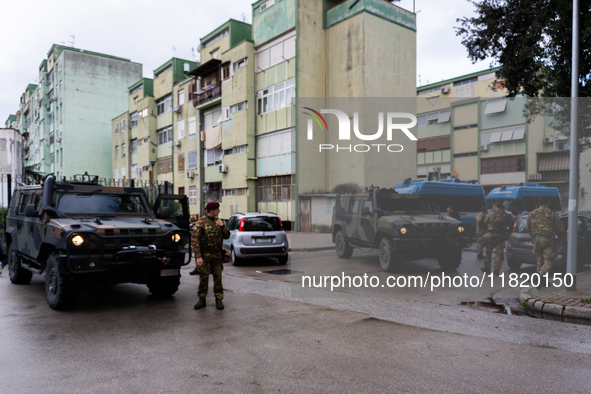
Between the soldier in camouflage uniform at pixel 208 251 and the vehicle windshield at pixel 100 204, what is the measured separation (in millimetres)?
2046

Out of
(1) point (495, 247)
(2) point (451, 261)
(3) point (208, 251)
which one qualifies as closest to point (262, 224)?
(2) point (451, 261)

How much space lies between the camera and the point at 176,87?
39.6 m

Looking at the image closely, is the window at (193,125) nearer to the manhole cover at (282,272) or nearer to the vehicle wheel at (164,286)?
the manhole cover at (282,272)

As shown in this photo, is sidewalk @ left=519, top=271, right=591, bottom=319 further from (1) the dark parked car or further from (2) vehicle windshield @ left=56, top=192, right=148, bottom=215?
(2) vehicle windshield @ left=56, top=192, right=148, bottom=215

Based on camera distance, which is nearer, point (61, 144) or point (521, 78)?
point (521, 78)

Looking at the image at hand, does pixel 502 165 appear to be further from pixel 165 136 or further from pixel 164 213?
pixel 165 136

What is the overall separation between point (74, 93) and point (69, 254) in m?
51.6

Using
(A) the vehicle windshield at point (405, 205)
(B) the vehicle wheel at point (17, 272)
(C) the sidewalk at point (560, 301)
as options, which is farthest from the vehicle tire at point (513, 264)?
(B) the vehicle wheel at point (17, 272)

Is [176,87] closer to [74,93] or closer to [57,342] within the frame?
[74,93]

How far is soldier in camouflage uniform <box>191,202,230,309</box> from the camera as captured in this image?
23.9ft

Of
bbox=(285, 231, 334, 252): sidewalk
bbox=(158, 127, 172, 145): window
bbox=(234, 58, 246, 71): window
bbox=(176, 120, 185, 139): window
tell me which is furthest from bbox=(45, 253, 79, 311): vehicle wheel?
bbox=(158, 127, 172, 145): window

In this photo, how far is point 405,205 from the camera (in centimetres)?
978

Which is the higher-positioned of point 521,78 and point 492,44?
point 492,44

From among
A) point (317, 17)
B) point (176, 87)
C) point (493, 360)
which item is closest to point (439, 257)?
point (493, 360)
